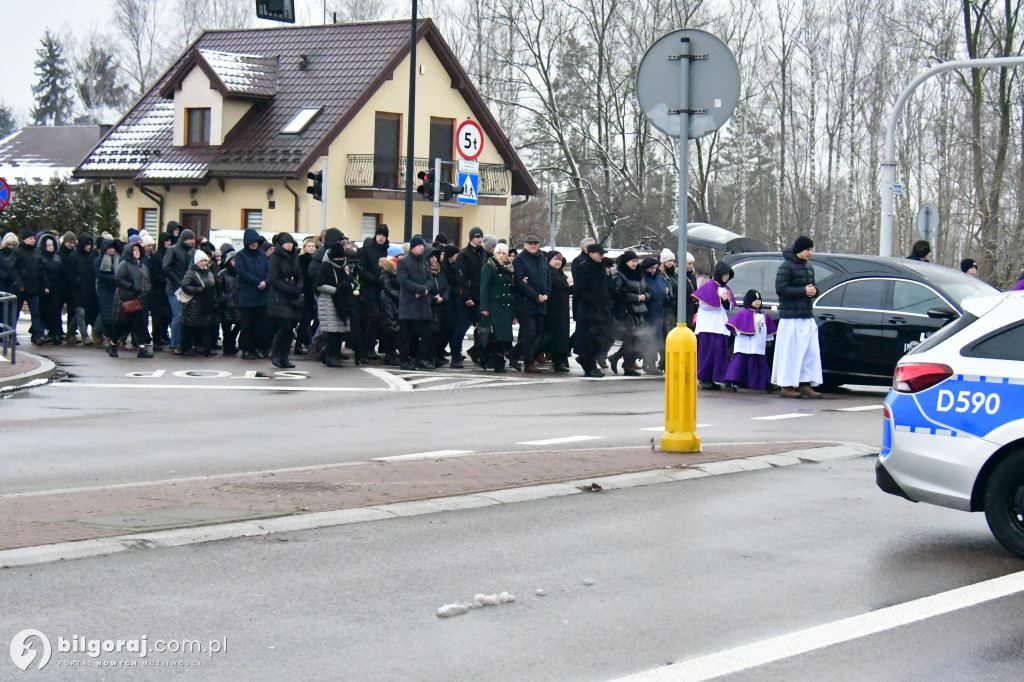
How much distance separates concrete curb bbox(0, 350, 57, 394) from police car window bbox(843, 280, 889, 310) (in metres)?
9.72

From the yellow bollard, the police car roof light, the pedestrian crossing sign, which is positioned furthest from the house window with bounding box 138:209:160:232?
the police car roof light

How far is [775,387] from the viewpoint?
18.3 m

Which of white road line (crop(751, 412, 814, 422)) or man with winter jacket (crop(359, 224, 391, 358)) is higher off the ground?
man with winter jacket (crop(359, 224, 391, 358))

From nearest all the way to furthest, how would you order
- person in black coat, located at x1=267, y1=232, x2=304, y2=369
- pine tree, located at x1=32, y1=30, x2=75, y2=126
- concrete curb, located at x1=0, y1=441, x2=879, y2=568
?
concrete curb, located at x1=0, y1=441, x2=879, y2=568
person in black coat, located at x1=267, y1=232, x2=304, y2=369
pine tree, located at x1=32, y1=30, x2=75, y2=126

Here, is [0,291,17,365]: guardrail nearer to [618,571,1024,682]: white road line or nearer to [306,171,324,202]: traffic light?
[306,171,324,202]: traffic light

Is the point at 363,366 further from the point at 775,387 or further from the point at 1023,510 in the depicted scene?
the point at 1023,510

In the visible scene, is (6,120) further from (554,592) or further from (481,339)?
(554,592)

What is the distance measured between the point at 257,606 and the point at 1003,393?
13.5 ft

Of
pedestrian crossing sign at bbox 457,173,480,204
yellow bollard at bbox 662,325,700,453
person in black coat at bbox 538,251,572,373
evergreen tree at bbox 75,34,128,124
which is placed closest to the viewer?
yellow bollard at bbox 662,325,700,453

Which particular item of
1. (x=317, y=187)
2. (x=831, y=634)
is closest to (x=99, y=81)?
(x=317, y=187)

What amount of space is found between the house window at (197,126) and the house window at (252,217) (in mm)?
2690

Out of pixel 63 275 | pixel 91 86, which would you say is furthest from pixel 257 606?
pixel 91 86

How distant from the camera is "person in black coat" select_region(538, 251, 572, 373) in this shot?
20.0 meters

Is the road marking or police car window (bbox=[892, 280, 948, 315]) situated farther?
police car window (bbox=[892, 280, 948, 315])
